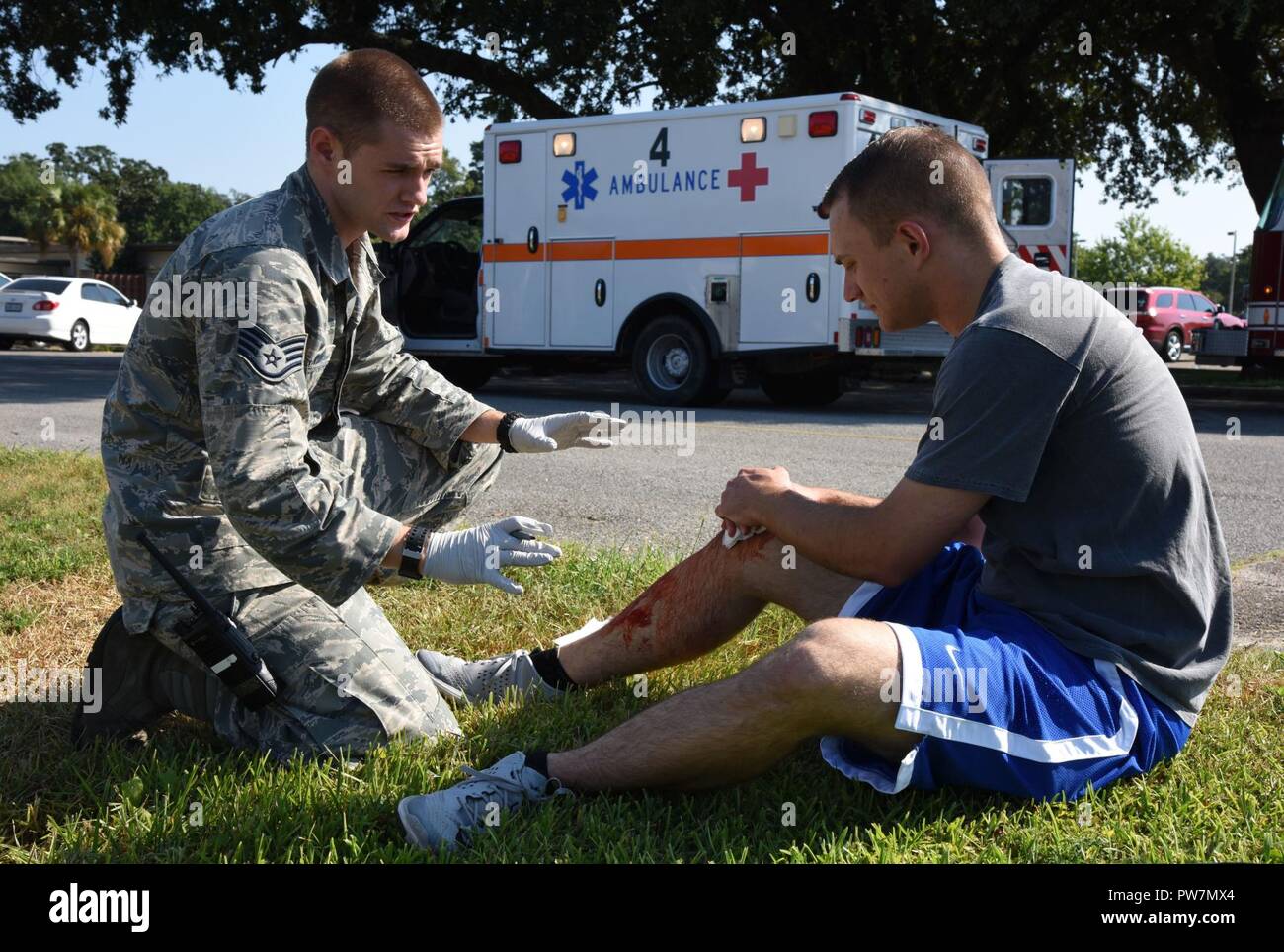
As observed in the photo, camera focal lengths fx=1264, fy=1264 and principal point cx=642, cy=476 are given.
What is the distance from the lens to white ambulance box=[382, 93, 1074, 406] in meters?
11.6

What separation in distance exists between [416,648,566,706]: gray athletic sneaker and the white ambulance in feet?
27.4

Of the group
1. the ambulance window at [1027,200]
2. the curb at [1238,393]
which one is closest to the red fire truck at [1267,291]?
the curb at [1238,393]

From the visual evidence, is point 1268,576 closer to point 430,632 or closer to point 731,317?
point 430,632

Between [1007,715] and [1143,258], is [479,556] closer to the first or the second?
[1007,715]

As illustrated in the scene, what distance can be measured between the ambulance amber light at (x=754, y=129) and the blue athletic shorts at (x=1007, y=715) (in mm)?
9675

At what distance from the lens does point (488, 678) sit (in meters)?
3.40

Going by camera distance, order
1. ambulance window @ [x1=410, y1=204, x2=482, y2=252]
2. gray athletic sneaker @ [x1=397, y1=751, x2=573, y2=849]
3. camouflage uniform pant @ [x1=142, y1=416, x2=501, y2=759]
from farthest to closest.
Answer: ambulance window @ [x1=410, y1=204, x2=482, y2=252]
camouflage uniform pant @ [x1=142, y1=416, x2=501, y2=759]
gray athletic sneaker @ [x1=397, y1=751, x2=573, y2=849]

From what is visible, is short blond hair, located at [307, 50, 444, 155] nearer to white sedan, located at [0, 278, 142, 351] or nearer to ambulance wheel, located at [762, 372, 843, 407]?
ambulance wheel, located at [762, 372, 843, 407]

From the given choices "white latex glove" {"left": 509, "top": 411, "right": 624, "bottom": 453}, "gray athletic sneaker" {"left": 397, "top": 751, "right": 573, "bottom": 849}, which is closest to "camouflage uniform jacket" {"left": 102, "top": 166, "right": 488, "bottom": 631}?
"gray athletic sneaker" {"left": 397, "top": 751, "right": 573, "bottom": 849}

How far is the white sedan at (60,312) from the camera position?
22.6m

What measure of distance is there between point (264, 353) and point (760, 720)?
131 cm

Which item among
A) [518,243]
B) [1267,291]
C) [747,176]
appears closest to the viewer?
[747,176]

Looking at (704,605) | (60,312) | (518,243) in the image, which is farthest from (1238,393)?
(60,312)
